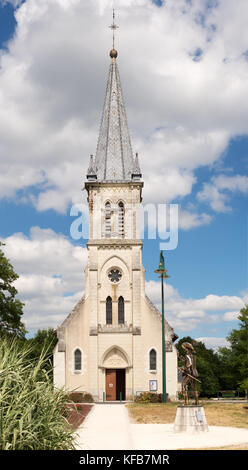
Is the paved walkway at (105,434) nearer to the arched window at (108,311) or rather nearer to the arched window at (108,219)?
the arched window at (108,311)

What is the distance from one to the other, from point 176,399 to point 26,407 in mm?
32349

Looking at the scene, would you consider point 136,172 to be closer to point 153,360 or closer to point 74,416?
point 153,360

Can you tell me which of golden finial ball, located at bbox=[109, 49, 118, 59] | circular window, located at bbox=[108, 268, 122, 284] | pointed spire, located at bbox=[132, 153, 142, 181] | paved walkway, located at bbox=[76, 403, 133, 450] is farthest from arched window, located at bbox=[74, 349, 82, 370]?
golden finial ball, located at bbox=[109, 49, 118, 59]

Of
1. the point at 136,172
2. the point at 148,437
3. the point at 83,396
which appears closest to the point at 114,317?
the point at 83,396

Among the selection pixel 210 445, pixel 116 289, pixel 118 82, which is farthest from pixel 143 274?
pixel 210 445

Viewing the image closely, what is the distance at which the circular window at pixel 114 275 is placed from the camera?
43375 millimetres

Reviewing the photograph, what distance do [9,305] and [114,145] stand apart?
19.0 meters

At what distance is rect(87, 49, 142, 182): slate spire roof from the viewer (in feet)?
151

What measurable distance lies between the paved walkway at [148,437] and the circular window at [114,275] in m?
22.1

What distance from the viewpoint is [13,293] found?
118 ft

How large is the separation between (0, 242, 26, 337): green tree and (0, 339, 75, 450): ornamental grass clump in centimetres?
2374

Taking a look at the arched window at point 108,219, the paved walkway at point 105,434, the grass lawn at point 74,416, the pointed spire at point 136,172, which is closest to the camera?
the grass lawn at point 74,416

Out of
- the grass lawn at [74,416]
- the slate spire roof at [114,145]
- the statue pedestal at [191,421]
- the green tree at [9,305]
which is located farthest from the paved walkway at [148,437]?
the slate spire roof at [114,145]

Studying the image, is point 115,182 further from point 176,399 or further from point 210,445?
→ point 210,445
